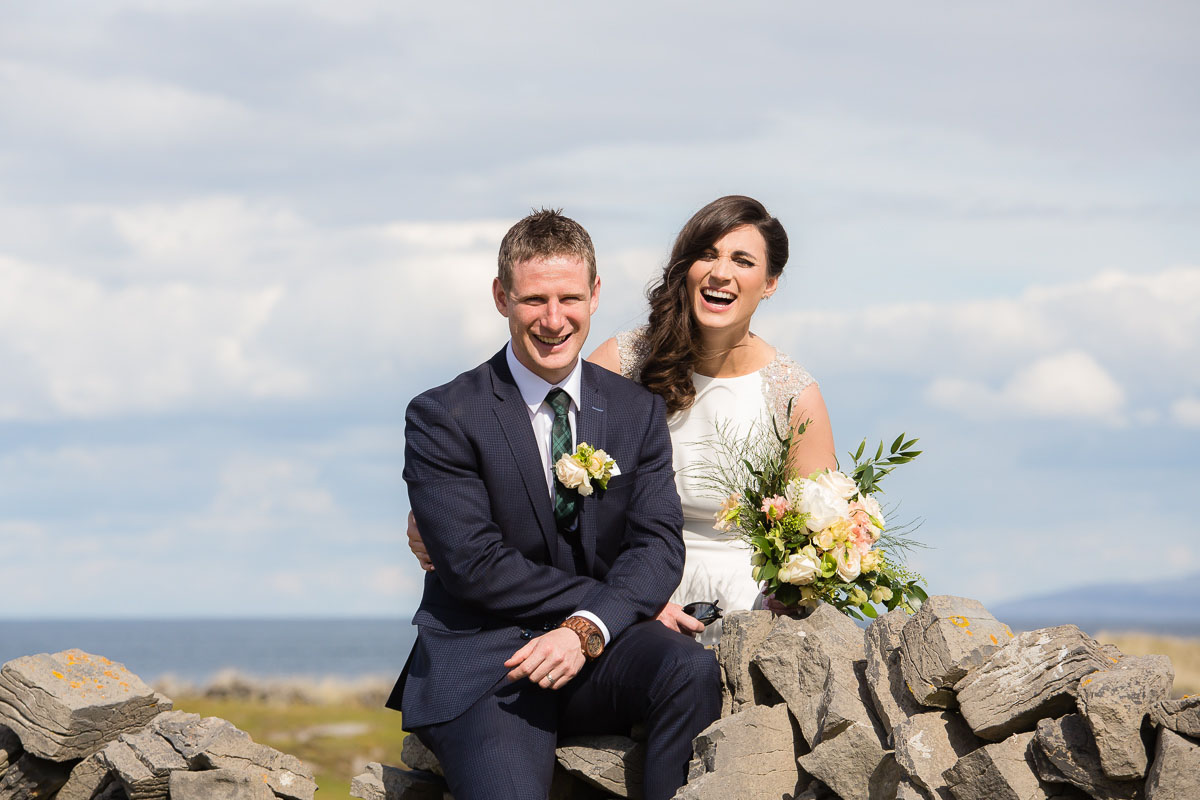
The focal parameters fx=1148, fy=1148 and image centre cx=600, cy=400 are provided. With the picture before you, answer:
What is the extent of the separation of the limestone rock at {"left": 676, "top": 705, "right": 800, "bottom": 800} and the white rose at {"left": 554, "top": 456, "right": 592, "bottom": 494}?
3.45ft

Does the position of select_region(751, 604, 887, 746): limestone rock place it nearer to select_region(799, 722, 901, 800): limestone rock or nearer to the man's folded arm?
select_region(799, 722, 901, 800): limestone rock

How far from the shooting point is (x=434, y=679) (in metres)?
4.57

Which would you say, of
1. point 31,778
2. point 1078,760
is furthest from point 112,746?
point 1078,760

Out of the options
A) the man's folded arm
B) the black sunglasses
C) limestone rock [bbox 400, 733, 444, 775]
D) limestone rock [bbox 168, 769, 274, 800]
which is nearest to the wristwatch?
the man's folded arm

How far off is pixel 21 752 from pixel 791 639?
4400mm

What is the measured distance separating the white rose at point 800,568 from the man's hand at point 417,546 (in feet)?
4.95

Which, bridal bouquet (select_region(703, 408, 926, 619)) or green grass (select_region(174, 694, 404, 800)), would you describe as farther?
green grass (select_region(174, 694, 404, 800))

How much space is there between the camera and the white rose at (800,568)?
4.74 metres

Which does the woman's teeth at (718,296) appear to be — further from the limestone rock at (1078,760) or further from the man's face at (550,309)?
the limestone rock at (1078,760)

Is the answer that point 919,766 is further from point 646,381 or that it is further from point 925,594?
point 646,381

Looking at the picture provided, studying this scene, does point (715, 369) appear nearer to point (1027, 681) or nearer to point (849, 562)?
point (849, 562)

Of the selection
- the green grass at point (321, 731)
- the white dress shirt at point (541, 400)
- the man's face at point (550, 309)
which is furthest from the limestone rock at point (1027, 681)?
the green grass at point (321, 731)

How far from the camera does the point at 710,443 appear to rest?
18.7 feet

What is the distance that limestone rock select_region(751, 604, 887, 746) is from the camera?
410 cm
